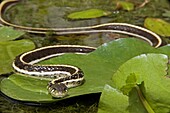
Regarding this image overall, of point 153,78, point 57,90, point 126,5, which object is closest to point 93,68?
point 57,90

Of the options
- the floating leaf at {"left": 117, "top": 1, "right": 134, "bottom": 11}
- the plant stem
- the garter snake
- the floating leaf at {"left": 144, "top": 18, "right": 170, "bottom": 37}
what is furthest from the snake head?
the floating leaf at {"left": 117, "top": 1, "right": 134, "bottom": 11}

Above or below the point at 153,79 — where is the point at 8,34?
below

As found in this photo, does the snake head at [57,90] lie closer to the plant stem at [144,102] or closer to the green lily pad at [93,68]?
the green lily pad at [93,68]

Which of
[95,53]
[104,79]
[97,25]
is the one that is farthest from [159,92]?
[97,25]

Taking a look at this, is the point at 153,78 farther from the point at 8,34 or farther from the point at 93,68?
the point at 8,34

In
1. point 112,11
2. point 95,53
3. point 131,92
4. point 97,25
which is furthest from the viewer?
point 112,11

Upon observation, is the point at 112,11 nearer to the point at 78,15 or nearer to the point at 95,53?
the point at 78,15
